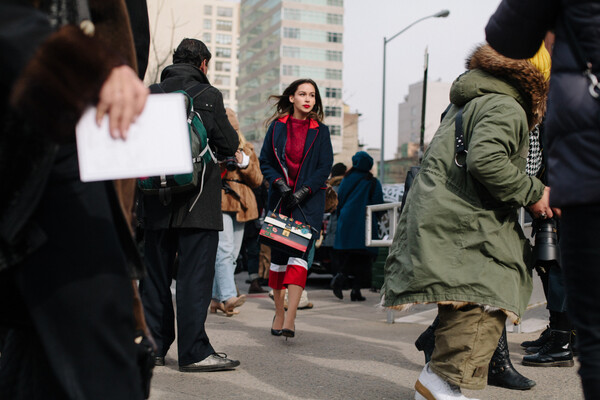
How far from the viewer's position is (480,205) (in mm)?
3576

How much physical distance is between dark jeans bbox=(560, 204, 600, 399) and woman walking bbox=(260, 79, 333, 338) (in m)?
3.93

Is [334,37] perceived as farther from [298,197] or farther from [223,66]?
[298,197]

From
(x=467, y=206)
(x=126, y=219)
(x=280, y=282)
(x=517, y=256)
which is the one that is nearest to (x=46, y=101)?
(x=126, y=219)

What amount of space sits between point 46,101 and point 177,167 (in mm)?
297

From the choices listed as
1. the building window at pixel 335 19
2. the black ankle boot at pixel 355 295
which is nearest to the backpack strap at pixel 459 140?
the black ankle boot at pixel 355 295

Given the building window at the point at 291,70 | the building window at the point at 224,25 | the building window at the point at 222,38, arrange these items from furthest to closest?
1. the building window at the point at 222,38
2. the building window at the point at 224,25
3. the building window at the point at 291,70

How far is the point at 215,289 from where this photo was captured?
745 cm

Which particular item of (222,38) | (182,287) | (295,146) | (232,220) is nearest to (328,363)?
(182,287)

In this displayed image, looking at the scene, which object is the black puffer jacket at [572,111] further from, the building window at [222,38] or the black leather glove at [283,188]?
the building window at [222,38]

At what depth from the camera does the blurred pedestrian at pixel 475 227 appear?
3484mm

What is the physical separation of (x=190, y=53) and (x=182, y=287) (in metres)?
1.64

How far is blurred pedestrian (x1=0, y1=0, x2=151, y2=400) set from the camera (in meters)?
1.50

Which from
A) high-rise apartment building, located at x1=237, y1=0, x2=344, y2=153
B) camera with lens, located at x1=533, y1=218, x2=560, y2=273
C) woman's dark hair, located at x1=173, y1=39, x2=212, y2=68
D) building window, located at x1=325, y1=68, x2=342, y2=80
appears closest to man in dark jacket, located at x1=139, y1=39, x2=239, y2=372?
woman's dark hair, located at x1=173, y1=39, x2=212, y2=68

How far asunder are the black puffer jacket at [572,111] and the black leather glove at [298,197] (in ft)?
13.2
